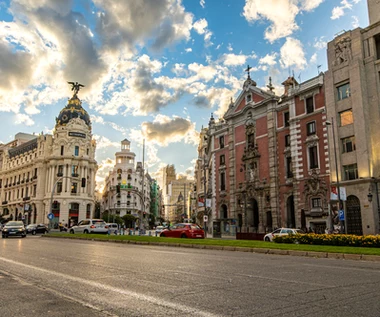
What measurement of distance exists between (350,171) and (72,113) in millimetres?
68512

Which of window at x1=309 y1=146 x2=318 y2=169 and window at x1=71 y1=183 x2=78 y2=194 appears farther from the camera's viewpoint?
window at x1=71 y1=183 x2=78 y2=194

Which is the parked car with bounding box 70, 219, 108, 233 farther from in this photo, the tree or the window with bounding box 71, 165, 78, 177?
the tree

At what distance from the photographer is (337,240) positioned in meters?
19.6

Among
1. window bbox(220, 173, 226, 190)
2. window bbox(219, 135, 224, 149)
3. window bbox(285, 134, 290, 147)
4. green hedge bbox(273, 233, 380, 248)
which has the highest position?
window bbox(219, 135, 224, 149)

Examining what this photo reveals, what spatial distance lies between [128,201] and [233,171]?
227 ft

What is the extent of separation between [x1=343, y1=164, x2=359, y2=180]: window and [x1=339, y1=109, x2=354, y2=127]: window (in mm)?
3911

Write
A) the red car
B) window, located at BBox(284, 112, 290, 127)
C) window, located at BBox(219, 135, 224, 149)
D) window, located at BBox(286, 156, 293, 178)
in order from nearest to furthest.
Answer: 1. the red car
2. window, located at BBox(286, 156, 293, 178)
3. window, located at BBox(284, 112, 290, 127)
4. window, located at BBox(219, 135, 224, 149)

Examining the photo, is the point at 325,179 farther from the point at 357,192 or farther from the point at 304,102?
the point at 304,102

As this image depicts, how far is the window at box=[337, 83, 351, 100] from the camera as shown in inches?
1268

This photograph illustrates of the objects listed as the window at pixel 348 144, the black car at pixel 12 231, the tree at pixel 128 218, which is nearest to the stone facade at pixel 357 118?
the window at pixel 348 144

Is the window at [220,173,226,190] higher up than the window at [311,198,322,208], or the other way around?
the window at [220,173,226,190]

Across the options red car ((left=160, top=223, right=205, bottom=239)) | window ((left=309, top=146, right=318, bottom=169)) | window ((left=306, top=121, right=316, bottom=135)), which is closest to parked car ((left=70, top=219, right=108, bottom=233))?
red car ((left=160, top=223, right=205, bottom=239))

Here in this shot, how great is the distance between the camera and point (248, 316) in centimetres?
495

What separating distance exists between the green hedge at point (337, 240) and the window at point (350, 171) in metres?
12.2
